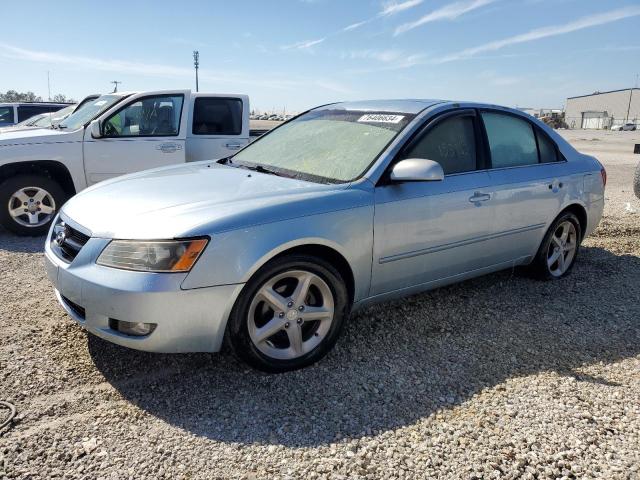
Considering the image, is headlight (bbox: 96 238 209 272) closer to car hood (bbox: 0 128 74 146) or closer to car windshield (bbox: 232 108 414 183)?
car windshield (bbox: 232 108 414 183)

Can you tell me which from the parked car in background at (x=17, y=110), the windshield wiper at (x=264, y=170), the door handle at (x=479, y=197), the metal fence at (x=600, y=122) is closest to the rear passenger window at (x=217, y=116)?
the windshield wiper at (x=264, y=170)

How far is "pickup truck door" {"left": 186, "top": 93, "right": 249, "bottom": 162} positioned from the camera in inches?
291

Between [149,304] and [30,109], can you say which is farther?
[30,109]

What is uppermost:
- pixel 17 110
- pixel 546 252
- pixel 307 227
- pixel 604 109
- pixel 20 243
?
pixel 604 109

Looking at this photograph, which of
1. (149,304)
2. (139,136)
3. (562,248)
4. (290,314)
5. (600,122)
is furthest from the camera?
(600,122)

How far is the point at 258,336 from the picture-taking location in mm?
2955

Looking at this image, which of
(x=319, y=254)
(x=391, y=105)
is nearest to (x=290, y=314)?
(x=319, y=254)

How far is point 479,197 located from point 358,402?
1850 mm

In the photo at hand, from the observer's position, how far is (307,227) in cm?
295

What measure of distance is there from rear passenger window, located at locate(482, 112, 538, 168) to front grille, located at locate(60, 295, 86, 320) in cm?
308

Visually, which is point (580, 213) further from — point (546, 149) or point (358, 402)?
point (358, 402)

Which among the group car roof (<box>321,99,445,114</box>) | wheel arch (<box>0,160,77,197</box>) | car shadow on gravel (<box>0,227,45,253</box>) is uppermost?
car roof (<box>321,99,445,114</box>)

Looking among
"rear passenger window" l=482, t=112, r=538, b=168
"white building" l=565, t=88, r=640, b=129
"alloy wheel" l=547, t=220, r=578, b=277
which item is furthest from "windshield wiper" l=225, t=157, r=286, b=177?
"white building" l=565, t=88, r=640, b=129

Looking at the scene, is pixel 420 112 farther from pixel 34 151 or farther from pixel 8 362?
pixel 34 151
